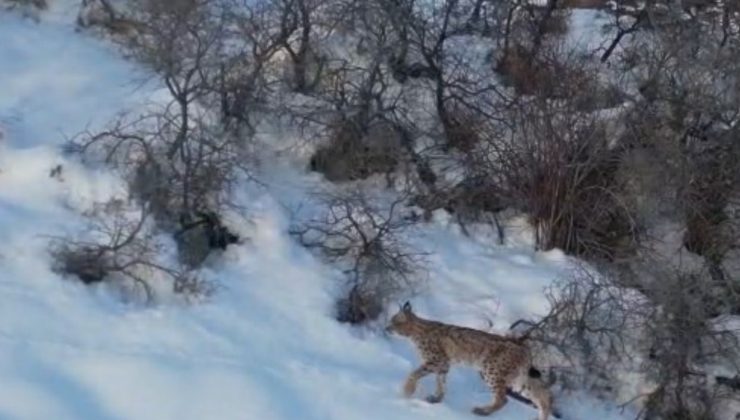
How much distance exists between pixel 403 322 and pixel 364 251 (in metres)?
2.05

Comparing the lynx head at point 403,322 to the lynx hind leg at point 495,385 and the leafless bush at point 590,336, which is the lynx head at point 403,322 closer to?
the lynx hind leg at point 495,385

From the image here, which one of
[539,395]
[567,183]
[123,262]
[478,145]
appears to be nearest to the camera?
[539,395]

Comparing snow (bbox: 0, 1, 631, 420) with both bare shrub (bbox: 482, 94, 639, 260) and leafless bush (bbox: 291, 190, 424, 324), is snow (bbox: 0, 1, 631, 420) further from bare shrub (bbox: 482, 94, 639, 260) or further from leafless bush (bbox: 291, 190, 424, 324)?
bare shrub (bbox: 482, 94, 639, 260)

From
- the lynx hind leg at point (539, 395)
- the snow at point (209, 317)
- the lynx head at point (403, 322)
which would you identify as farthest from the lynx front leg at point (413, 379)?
the lynx hind leg at point (539, 395)

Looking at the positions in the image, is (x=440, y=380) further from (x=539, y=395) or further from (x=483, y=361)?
(x=539, y=395)

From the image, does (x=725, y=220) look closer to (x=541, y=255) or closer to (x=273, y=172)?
(x=541, y=255)

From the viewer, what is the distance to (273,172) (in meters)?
18.6

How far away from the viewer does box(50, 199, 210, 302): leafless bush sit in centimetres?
1579

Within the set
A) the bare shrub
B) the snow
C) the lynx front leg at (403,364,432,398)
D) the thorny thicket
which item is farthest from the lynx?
the bare shrub

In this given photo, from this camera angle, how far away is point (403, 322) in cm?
1473

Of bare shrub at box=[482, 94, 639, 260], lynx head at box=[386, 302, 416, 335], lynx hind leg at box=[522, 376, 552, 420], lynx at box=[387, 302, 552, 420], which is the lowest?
lynx hind leg at box=[522, 376, 552, 420]

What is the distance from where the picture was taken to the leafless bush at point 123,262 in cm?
1579

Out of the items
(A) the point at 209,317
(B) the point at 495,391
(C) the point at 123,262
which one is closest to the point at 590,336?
(B) the point at 495,391

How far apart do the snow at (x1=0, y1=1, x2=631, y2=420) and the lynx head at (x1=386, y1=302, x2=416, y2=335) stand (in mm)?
604
